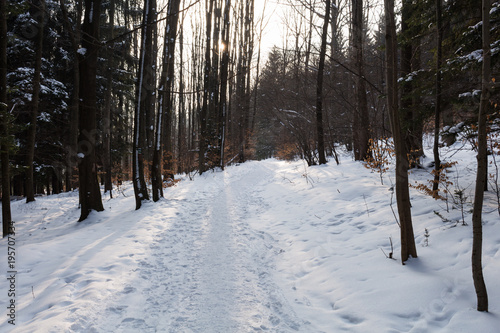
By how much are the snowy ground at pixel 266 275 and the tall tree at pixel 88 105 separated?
1.32 meters

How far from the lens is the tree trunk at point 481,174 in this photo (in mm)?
2157

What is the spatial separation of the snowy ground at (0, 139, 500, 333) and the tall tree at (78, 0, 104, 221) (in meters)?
1.32

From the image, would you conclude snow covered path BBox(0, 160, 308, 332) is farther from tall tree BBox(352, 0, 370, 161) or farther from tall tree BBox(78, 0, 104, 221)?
tall tree BBox(352, 0, 370, 161)

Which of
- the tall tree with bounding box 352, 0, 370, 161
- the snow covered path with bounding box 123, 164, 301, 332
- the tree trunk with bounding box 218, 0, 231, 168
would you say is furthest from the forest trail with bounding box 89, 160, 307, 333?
the tree trunk with bounding box 218, 0, 231, 168

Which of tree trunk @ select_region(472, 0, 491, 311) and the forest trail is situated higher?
tree trunk @ select_region(472, 0, 491, 311)

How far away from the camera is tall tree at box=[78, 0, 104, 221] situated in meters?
6.86

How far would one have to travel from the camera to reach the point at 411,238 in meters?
3.31

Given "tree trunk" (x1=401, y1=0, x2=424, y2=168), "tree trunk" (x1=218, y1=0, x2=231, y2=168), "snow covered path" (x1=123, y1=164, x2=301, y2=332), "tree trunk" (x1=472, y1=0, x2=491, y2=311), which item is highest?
"tree trunk" (x1=218, y1=0, x2=231, y2=168)

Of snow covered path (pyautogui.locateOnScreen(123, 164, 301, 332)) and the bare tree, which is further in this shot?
the bare tree

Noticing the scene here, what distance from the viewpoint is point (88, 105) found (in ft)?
22.8

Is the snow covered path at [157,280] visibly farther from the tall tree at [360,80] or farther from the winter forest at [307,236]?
the tall tree at [360,80]

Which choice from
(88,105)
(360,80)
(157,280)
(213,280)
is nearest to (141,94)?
(88,105)

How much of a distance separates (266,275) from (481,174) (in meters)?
2.84

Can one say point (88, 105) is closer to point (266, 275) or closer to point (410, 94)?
point (266, 275)
